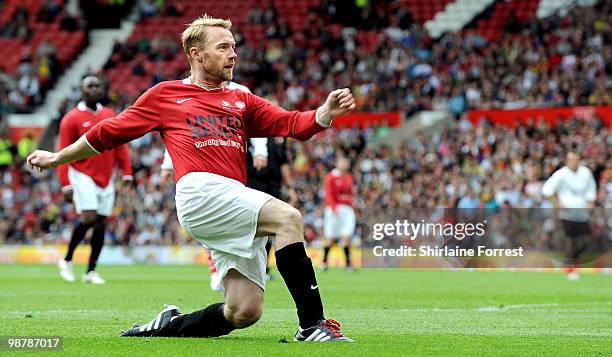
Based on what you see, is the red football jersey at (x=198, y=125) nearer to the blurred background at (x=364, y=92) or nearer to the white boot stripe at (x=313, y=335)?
the white boot stripe at (x=313, y=335)

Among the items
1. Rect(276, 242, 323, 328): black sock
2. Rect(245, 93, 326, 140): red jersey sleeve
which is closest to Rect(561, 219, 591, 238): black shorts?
Rect(245, 93, 326, 140): red jersey sleeve

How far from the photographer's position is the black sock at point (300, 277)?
6.94 m

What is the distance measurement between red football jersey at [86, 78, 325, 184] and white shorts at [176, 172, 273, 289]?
12 centimetres

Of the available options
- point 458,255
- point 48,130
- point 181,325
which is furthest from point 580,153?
point 181,325

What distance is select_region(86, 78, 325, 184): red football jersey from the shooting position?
23.8 feet

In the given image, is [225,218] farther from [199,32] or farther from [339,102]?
[199,32]

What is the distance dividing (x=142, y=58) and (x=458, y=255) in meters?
20.5

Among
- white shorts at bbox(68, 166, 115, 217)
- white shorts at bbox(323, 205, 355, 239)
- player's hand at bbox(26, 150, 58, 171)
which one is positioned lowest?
white shorts at bbox(323, 205, 355, 239)

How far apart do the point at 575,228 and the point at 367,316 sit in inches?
474

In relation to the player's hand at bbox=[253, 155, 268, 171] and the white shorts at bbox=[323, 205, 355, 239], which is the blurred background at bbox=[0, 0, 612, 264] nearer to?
the white shorts at bbox=[323, 205, 355, 239]

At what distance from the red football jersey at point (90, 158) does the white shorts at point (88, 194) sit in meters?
0.06

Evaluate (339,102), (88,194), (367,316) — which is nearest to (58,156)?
(339,102)

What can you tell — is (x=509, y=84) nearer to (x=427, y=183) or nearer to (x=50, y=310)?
(x=427, y=183)

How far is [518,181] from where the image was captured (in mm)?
25797
